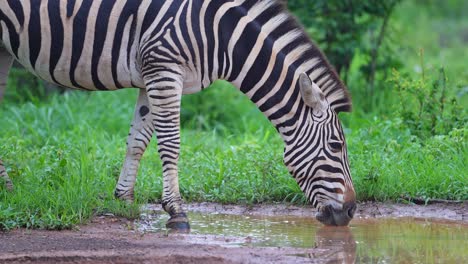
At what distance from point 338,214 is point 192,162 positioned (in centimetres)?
246

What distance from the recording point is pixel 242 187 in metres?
8.28

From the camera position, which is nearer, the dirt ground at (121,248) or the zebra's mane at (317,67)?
the dirt ground at (121,248)

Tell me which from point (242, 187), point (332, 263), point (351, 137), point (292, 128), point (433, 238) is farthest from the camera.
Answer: point (351, 137)

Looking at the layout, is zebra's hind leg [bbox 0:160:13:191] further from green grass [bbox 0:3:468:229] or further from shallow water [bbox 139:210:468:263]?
shallow water [bbox 139:210:468:263]

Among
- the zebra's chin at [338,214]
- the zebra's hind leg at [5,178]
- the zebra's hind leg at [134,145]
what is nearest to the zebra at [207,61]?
the zebra's chin at [338,214]

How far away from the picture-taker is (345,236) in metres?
6.86

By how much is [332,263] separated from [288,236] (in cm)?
96

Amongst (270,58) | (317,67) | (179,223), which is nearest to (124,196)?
(179,223)

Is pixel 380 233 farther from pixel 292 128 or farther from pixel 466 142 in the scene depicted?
pixel 466 142

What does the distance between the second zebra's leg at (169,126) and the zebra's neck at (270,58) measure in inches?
17.2

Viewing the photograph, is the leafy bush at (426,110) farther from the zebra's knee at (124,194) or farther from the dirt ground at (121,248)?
the dirt ground at (121,248)

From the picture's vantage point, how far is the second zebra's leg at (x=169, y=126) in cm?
702

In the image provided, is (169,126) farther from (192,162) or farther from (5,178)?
(192,162)

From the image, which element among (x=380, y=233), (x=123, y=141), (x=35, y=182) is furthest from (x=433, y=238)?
(x=123, y=141)
